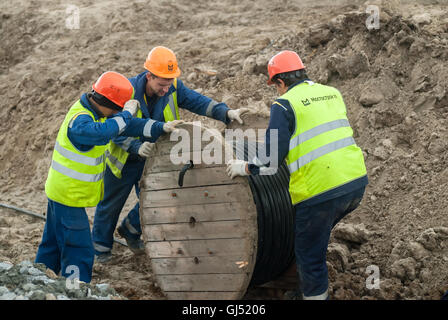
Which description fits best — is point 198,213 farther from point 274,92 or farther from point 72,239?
point 274,92

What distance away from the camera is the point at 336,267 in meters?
5.28

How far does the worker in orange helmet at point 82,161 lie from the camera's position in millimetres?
4562

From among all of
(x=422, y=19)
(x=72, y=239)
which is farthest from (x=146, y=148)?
(x=422, y=19)

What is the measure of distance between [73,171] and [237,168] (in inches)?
57.5

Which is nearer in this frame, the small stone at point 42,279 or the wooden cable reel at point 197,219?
the small stone at point 42,279

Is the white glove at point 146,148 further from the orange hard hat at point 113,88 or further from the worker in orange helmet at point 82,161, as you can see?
the orange hard hat at point 113,88

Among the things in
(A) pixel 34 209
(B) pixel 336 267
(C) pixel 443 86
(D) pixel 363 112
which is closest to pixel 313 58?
(D) pixel 363 112

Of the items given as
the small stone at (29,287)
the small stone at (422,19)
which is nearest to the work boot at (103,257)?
the small stone at (29,287)

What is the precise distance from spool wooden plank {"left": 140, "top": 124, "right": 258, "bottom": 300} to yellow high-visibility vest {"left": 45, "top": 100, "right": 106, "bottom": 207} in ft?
1.53

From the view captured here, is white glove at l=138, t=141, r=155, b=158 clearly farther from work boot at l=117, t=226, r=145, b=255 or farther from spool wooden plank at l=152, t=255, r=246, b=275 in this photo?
work boot at l=117, t=226, r=145, b=255

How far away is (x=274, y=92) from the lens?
7684mm

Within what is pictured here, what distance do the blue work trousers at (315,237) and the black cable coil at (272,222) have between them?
26 cm

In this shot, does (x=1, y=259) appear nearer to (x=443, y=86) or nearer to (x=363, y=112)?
(x=363, y=112)

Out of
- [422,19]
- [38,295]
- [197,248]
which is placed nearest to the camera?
[38,295]
